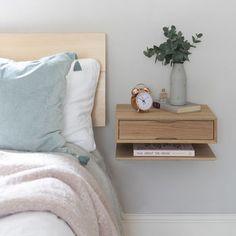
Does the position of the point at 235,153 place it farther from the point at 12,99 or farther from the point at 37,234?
the point at 37,234

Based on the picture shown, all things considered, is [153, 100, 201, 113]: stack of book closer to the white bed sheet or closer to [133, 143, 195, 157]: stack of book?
[133, 143, 195, 157]: stack of book

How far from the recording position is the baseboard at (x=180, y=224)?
2486 millimetres

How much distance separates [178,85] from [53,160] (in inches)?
31.8

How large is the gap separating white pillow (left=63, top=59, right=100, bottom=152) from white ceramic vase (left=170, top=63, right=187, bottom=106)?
0.39 m

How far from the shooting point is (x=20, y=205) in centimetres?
125

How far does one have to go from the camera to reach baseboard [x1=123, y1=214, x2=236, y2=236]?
2.49 meters

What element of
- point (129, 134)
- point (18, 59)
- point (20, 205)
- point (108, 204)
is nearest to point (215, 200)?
point (129, 134)

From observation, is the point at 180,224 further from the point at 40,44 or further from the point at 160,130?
the point at 40,44

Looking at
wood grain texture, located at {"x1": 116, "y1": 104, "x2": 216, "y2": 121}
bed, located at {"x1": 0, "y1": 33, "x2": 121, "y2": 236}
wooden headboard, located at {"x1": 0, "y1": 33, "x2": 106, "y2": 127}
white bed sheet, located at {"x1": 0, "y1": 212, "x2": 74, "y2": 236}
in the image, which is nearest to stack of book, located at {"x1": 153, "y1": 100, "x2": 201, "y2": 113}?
wood grain texture, located at {"x1": 116, "y1": 104, "x2": 216, "y2": 121}

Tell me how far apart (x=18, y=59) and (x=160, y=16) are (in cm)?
76

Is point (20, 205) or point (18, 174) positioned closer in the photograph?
point (20, 205)

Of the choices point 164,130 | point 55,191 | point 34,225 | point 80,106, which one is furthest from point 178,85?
point 34,225

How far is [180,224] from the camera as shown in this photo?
249 centimetres

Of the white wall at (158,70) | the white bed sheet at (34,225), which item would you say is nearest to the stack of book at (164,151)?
the white wall at (158,70)
